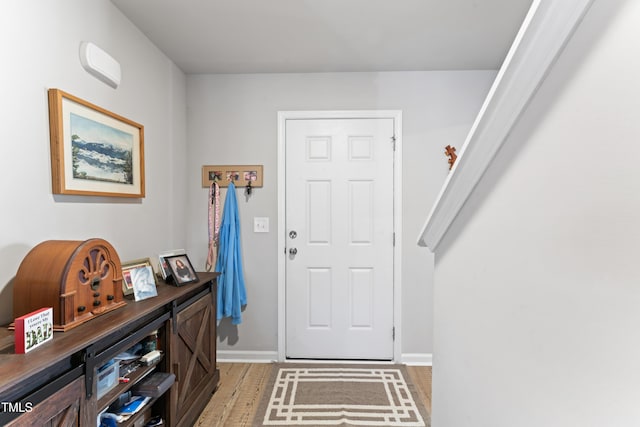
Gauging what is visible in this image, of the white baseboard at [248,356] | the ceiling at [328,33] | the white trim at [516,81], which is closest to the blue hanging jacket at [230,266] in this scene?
the white baseboard at [248,356]

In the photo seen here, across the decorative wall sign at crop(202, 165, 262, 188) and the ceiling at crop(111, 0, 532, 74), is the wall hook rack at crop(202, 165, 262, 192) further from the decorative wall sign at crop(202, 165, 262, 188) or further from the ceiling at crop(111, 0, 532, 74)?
the ceiling at crop(111, 0, 532, 74)

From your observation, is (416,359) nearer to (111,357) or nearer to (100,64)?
(111,357)

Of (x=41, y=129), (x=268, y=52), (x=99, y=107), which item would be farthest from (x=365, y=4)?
(x=41, y=129)

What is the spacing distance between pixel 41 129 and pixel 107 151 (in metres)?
0.40

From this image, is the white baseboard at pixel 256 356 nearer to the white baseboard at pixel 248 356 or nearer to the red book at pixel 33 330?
the white baseboard at pixel 248 356

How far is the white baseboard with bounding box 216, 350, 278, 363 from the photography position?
2.83 meters

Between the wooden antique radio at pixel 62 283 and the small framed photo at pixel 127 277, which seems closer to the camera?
the wooden antique radio at pixel 62 283

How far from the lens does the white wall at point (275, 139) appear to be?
278 cm

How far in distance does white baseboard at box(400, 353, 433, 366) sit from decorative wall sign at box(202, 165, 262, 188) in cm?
190

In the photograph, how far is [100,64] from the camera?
1729 mm

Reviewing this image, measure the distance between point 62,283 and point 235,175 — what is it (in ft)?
5.58

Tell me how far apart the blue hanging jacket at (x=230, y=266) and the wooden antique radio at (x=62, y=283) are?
1.30 metres

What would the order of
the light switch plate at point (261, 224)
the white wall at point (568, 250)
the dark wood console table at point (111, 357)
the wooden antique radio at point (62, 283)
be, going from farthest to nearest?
1. the light switch plate at point (261, 224)
2. the wooden antique radio at point (62, 283)
3. the dark wood console table at point (111, 357)
4. the white wall at point (568, 250)

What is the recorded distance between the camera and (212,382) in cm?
225
